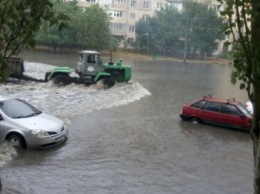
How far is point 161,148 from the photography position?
1423cm

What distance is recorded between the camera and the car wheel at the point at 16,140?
12.7 m

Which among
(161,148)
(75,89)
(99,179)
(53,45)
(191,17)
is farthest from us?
(191,17)

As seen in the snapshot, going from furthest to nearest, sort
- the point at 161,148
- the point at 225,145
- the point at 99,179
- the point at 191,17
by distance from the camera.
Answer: the point at 191,17 < the point at 225,145 < the point at 161,148 < the point at 99,179

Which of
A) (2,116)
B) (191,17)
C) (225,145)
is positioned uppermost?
(191,17)

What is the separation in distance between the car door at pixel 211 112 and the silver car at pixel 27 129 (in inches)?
262

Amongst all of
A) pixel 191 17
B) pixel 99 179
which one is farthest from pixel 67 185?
pixel 191 17

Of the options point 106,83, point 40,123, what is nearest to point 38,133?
point 40,123

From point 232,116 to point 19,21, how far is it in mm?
13547

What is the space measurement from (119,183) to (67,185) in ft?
4.01

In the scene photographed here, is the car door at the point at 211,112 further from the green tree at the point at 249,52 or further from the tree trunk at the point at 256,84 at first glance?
the tree trunk at the point at 256,84

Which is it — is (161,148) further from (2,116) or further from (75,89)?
(75,89)

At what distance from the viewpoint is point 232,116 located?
17359 millimetres

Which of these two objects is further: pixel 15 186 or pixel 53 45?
pixel 53 45

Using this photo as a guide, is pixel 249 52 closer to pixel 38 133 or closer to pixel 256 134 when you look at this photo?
pixel 256 134
